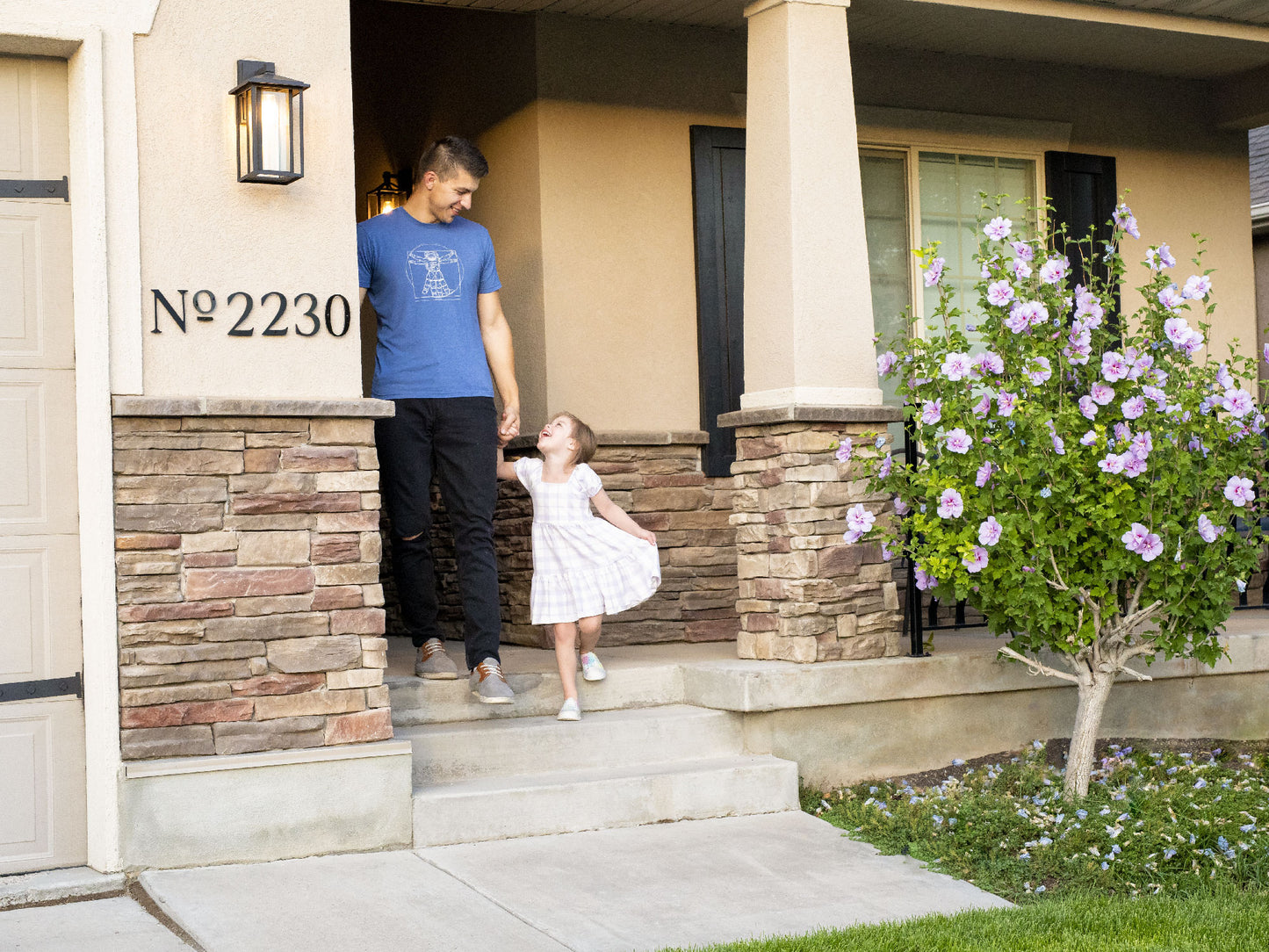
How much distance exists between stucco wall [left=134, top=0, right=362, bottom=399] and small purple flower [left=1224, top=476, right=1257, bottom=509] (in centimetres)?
296

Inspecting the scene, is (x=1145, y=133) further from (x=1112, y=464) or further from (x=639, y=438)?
(x=1112, y=464)

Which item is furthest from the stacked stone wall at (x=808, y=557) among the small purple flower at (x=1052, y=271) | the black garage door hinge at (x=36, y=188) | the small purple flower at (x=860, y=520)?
the black garage door hinge at (x=36, y=188)

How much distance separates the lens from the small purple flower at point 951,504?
16.0 feet

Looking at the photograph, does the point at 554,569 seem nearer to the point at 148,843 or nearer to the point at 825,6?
the point at 148,843

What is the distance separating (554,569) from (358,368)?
1.18m

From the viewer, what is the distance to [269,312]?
15.0 ft

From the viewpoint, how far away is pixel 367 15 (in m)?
7.85

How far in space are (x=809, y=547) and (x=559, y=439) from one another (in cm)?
105

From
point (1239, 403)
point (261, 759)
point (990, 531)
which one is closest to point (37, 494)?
point (261, 759)

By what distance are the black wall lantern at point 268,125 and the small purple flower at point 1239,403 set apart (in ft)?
10.5

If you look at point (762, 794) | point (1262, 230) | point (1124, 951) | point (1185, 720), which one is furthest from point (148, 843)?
point (1262, 230)

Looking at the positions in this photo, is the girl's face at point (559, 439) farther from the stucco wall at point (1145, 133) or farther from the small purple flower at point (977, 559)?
the stucco wall at point (1145, 133)

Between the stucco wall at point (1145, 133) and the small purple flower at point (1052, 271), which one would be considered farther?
the stucco wall at point (1145, 133)

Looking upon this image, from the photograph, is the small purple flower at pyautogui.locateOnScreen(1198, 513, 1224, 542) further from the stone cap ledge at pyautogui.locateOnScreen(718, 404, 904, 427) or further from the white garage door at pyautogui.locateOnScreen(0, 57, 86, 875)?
the white garage door at pyautogui.locateOnScreen(0, 57, 86, 875)
